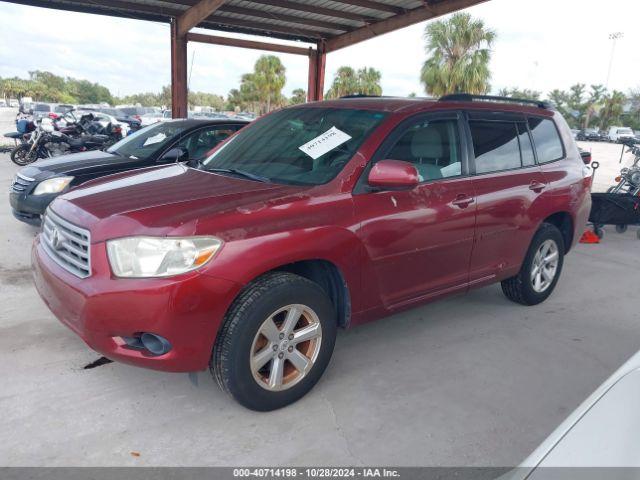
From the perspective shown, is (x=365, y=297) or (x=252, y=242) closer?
(x=252, y=242)

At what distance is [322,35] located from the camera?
1301 centimetres

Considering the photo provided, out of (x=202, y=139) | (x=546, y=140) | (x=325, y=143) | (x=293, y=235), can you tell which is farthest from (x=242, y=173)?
(x=202, y=139)

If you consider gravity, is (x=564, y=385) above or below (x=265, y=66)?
below

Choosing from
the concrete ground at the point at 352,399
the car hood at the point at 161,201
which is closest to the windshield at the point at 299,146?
the car hood at the point at 161,201

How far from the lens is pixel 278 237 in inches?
103

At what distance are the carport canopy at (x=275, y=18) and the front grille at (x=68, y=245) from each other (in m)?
7.60

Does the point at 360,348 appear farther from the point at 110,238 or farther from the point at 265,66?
the point at 265,66

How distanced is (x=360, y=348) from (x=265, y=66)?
48.0 m

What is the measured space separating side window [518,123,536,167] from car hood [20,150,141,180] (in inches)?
161

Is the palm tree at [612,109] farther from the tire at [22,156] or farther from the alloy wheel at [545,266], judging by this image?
the alloy wheel at [545,266]

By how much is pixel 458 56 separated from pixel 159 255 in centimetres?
2617

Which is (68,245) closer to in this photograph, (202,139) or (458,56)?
(202,139)

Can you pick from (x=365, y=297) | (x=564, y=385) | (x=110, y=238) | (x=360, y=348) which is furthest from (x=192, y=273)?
(x=564, y=385)

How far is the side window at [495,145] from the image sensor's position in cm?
376
